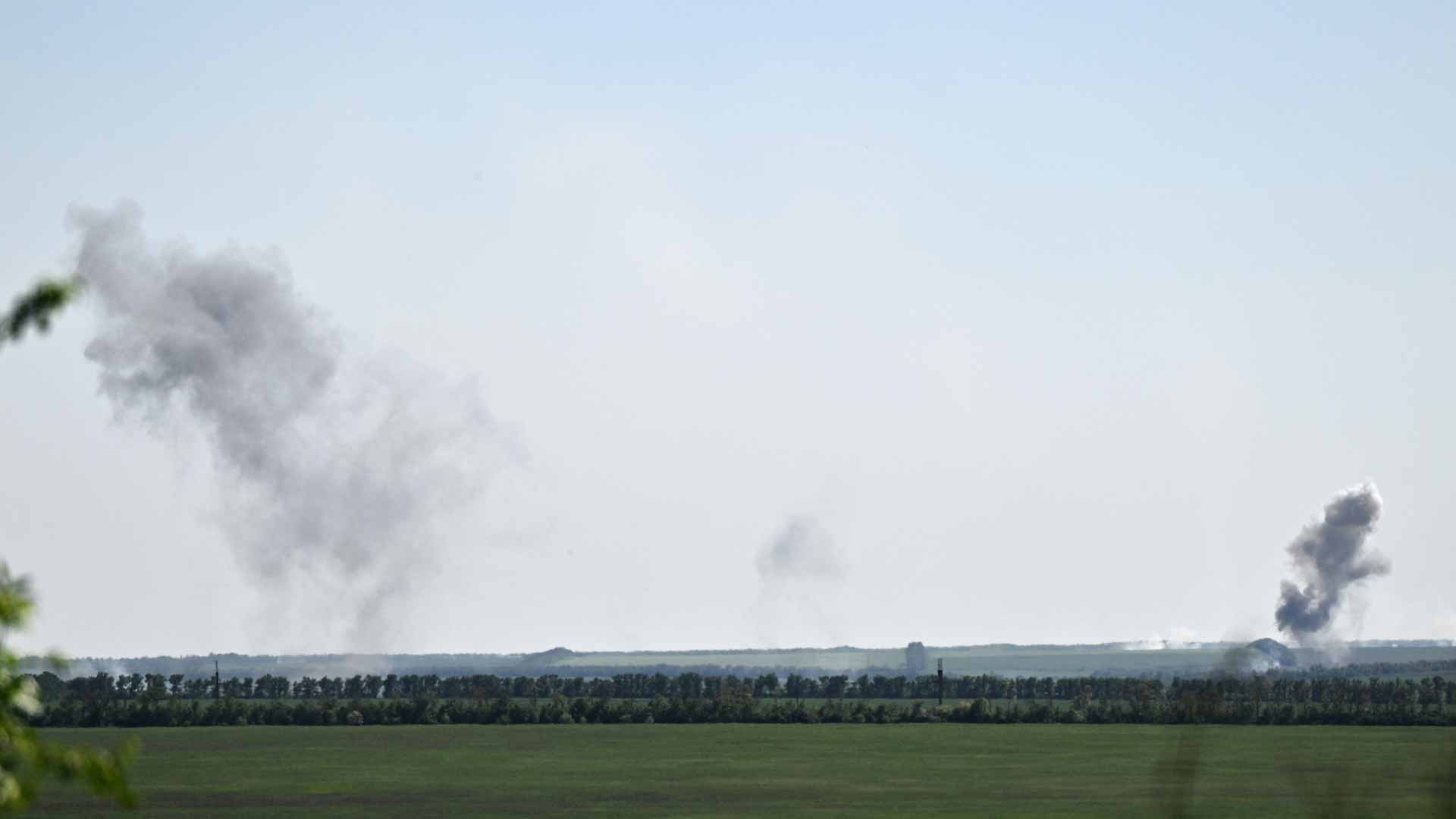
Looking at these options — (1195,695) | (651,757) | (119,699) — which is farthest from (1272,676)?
(1195,695)

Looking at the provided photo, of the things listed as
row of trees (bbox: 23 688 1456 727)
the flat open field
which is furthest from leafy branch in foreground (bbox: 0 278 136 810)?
row of trees (bbox: 23 688 1456 727)

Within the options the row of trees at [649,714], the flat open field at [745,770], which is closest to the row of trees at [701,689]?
the row of trees at [649,714]

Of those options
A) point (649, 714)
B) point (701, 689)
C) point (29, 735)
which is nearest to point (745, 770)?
point (649, 714)

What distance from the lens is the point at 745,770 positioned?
1788 inches

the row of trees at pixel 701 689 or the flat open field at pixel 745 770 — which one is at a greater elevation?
the row of trees at pixel 701 689

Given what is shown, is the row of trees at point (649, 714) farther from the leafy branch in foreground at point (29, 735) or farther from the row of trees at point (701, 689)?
the leafy branch in foreground at point (29, 735)

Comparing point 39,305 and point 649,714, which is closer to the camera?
point 39,305

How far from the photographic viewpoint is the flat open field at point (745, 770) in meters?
35.4

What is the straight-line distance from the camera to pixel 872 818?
110 ft

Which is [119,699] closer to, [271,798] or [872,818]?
[271,798]

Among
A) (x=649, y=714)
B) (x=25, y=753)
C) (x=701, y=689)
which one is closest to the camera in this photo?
(x=25, y=753)

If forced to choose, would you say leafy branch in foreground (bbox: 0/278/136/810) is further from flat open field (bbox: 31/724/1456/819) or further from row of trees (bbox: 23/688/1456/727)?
row of trees (bbox: 23/688/1456/727)

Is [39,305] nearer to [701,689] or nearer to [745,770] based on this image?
[745,770]

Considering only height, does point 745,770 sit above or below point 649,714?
below
